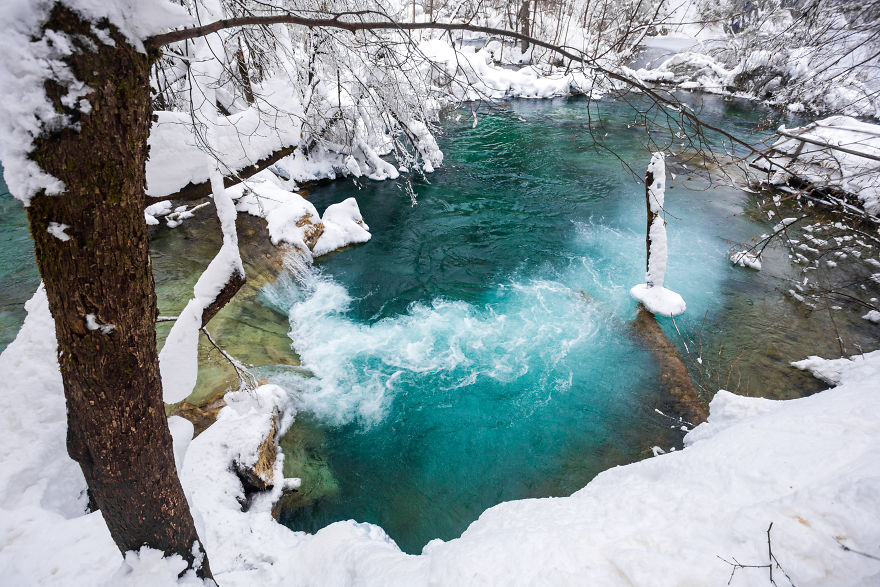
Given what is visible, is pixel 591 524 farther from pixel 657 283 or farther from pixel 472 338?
pixel 657 283

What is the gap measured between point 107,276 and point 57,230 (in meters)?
0.20

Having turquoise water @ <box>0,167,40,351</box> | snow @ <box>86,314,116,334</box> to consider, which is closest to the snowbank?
turquoise water @ <box>0,167,40,351</box>

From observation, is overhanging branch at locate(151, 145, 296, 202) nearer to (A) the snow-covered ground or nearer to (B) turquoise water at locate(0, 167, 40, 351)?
(A) the snow-covered ground

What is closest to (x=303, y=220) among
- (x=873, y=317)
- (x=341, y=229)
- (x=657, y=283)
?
(x=341, y=229)

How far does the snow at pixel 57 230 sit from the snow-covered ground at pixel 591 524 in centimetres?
175

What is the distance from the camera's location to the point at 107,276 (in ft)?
4.55

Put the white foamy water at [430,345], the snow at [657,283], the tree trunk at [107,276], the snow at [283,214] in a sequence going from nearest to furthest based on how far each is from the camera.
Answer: the tree trunk at [107,276] → the white foamy water at [430,345] → the snow at [657,283] → the snow at [283,214]

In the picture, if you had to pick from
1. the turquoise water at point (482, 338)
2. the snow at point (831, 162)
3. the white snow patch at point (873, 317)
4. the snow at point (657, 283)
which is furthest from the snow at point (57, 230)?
the white snow patch at point (873, 317)

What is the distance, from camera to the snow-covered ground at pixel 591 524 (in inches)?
78.8

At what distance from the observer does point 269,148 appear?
8.15 feet

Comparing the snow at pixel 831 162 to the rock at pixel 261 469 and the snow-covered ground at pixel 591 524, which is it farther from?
the rock at pixel 261 469

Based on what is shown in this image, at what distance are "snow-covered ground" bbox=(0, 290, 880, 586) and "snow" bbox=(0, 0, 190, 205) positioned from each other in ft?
6.47

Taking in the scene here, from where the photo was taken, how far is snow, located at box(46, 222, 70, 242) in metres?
1.24

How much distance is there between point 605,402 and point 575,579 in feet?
13.9
